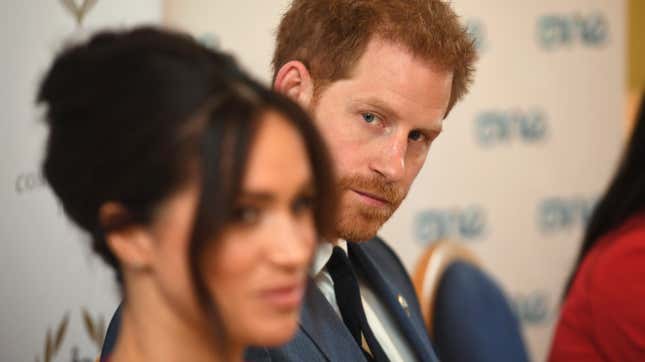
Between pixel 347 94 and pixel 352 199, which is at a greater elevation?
pixel 347 94

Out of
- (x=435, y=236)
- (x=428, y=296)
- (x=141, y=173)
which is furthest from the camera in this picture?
(x=435, y=236)

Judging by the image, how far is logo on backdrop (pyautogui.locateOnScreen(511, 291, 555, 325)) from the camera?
2697 millimetres

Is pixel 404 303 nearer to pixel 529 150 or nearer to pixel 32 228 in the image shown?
pixel 32 228

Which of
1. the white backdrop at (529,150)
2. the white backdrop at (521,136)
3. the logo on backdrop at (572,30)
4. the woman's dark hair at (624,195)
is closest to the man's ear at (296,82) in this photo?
the white backdrop at (521,136)

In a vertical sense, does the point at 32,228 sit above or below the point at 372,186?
below

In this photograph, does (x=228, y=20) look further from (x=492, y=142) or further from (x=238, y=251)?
(x=238, y=251)

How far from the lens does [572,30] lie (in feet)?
8.77

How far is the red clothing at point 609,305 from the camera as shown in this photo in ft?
5.33

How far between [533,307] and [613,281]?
1092 mm

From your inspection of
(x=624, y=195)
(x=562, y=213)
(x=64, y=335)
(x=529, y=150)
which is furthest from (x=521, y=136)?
(x=64, y=335)

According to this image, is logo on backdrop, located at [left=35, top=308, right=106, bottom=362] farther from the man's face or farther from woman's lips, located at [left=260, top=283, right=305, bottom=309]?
woman's lips, located at [left=260, top=283, right=305, bottom=309]

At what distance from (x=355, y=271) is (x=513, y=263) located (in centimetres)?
149

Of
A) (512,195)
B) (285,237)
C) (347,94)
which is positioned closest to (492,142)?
(512,195)

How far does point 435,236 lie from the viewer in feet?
7.93
